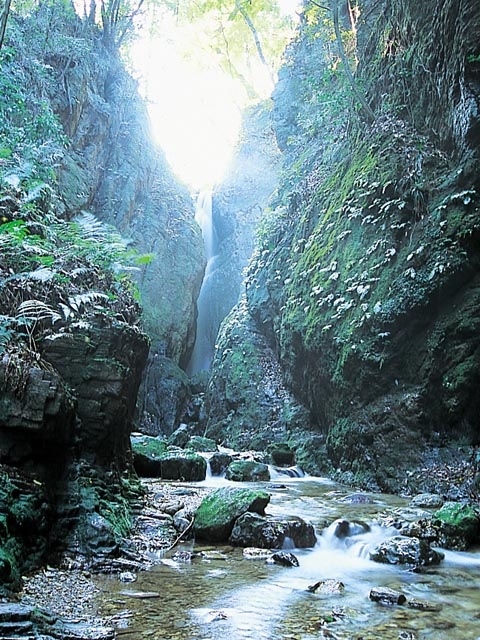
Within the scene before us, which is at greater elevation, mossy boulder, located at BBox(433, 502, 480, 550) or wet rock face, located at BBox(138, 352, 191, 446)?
wet rock face, located at BBox(138, 352, 191, 446)

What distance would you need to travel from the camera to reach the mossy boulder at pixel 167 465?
898cm

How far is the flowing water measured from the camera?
3074 mm

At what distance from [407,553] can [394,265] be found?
597 centimetres

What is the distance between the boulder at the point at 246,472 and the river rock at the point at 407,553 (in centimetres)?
501

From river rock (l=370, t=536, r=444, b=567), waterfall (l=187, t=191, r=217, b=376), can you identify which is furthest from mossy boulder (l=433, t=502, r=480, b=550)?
waterfall (l=187, t=191, r=217, b=376)

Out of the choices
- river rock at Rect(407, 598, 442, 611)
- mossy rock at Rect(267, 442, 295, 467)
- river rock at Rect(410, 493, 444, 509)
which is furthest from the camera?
mossy rock at Rect(267, 442, 295, 467)

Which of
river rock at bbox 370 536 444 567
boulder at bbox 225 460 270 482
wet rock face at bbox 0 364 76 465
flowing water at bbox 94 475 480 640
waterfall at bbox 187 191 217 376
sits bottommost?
flowing water at bbox 94 475 480 640

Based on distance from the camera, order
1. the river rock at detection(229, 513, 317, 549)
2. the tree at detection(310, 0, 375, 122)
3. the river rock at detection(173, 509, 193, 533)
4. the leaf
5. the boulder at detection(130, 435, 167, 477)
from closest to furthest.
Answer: the river rock at detection(229, 513, 317, 549)
the leaf
the river rock at detection(173, 509, 193, 533)
the boulder at detection(130, 435, 167, 477)
the tree at detection(310, 0, 375, 122)

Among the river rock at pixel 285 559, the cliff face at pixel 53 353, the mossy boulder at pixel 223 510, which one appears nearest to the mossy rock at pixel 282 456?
the cliff face at pixel 53 353

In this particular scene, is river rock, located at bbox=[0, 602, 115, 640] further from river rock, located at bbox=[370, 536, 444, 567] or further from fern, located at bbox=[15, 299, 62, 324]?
river rock, located at bbox=[370, 536, 444, 567]

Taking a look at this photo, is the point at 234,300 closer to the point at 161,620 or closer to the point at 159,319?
the point at 159,319

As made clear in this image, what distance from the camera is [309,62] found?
60.4 ft

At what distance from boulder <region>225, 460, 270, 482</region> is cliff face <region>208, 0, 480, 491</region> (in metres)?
1.49

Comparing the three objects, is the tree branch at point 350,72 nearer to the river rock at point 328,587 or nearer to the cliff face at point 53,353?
the cliff face at point 53,353
